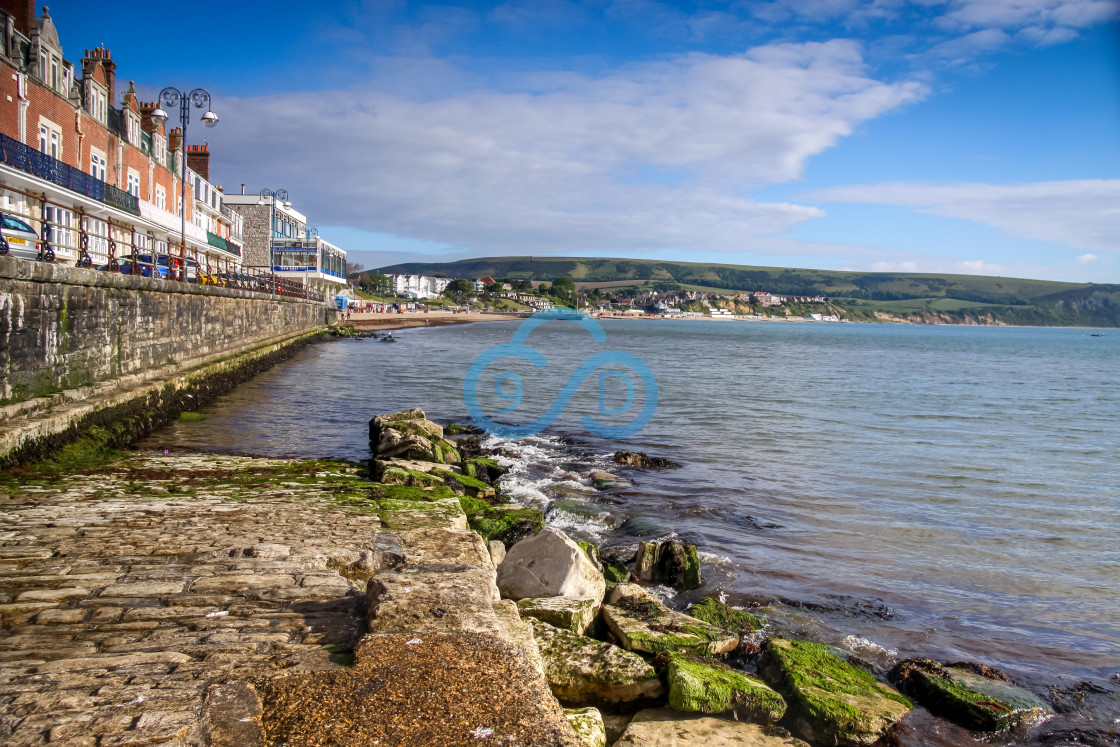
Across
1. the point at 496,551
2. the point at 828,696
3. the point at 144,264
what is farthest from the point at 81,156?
the point at 828,696

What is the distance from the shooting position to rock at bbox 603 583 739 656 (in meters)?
5.95

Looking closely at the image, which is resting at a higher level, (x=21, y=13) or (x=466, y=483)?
(x=21, y=13)

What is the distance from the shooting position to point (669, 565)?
28.1ft

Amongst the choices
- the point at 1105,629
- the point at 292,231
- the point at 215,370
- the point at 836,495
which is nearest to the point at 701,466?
the point at 836,495

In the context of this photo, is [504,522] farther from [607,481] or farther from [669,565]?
[607,481]

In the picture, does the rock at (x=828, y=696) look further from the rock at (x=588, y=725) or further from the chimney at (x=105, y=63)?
the chimney at (x=105, y=63)

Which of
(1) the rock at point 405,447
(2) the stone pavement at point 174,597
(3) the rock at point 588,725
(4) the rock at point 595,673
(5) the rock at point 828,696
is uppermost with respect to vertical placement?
(2) the stone pavement at point 174,597

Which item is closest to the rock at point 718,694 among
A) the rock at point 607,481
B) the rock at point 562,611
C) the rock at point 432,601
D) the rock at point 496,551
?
the rock at point 562,611

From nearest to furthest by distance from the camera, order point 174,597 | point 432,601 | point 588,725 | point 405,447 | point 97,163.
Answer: point 588,725, point 432,601, point 174,597, point 405,447, point 97,163

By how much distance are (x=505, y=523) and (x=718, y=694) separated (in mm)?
4329

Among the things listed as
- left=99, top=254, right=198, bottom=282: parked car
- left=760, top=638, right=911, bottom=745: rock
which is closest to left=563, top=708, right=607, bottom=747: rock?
left=760, top=638, right=911, bottom=745: rock

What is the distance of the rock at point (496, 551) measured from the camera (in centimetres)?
738

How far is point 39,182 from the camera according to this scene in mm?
23453

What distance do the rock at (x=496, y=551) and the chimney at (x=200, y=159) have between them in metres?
55.9
